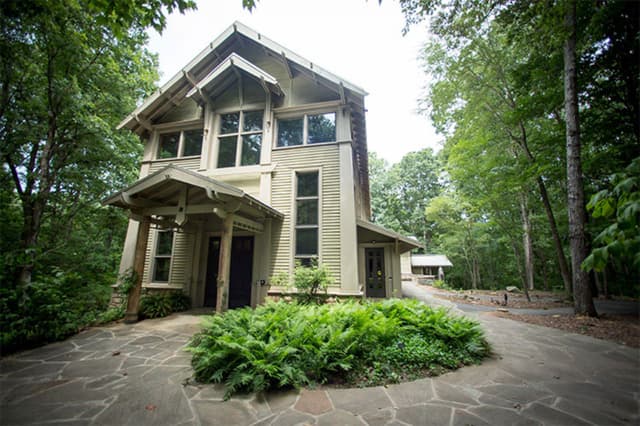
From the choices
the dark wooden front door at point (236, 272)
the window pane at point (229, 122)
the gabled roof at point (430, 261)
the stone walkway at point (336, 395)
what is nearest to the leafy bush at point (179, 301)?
the dark wooden front door at point (236, 272)

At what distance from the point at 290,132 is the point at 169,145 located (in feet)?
15.9

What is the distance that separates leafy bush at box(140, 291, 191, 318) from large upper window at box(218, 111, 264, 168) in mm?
4334

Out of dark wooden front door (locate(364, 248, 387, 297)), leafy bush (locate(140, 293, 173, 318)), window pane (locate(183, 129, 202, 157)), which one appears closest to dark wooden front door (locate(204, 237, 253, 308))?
leafy bush (locate(140, 293, 173, 318))

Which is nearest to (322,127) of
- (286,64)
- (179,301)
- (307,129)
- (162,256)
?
(307,129)

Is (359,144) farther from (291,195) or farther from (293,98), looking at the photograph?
(291,195)

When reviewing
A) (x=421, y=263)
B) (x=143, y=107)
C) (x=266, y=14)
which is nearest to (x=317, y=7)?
(x=266, y=14)

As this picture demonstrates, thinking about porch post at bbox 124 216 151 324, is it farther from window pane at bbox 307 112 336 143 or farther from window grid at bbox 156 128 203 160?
window pane at bbox 307 112 336 143

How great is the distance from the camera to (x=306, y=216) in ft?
24.4

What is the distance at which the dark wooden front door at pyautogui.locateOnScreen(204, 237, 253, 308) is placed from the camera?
24.5ft

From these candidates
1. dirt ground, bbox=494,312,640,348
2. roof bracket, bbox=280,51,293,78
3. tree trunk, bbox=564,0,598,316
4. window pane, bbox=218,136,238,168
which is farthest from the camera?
window pane, bbox=218,136,238,168

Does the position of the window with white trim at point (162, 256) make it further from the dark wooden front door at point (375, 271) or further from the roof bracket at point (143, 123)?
the dark wooden front door at point (375, 271)

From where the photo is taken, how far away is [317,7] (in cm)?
339

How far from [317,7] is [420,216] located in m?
29.3

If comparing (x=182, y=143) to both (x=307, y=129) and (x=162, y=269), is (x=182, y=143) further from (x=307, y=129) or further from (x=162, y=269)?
(x=307, y=129)
